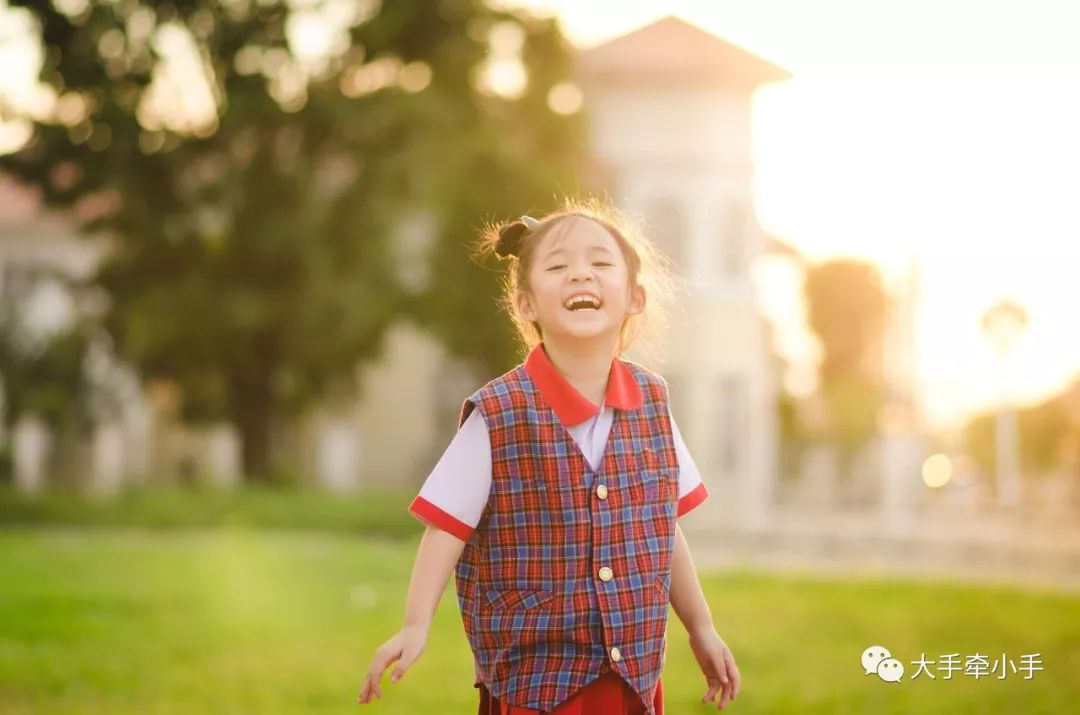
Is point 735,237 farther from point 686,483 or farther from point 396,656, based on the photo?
point 396,656

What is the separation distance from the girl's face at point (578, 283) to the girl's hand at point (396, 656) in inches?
24.9

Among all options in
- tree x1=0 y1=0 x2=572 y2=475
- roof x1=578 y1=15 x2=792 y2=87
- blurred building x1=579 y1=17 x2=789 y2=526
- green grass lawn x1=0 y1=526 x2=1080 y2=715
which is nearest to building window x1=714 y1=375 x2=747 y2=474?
blurred building x1=579 y1=17 x2=789 y2=526

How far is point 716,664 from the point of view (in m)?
2.61

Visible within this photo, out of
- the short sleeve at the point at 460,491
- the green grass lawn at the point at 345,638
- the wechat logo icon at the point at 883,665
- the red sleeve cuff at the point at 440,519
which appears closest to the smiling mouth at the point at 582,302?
the short sleeve at the point at 460,491

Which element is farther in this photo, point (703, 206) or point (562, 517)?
point (703, 206)

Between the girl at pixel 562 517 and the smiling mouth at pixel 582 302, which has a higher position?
the smiling mouth at pixel 582 302

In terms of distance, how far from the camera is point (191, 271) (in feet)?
58.6

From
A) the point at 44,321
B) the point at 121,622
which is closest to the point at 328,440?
the point at 44,321

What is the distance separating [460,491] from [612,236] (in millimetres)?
592

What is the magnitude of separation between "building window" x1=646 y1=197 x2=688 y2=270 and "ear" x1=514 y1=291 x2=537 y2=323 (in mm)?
20347

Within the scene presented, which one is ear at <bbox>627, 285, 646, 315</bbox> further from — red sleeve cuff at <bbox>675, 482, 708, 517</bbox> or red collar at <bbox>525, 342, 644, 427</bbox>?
red sleeve cuff at <bbox>675, 482, 708, 517</bbox>

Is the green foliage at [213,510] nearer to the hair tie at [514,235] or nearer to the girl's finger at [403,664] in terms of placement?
the hair tie at [514,235]

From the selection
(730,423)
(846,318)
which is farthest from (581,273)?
(846,318)

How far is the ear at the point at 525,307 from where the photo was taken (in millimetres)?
2615
